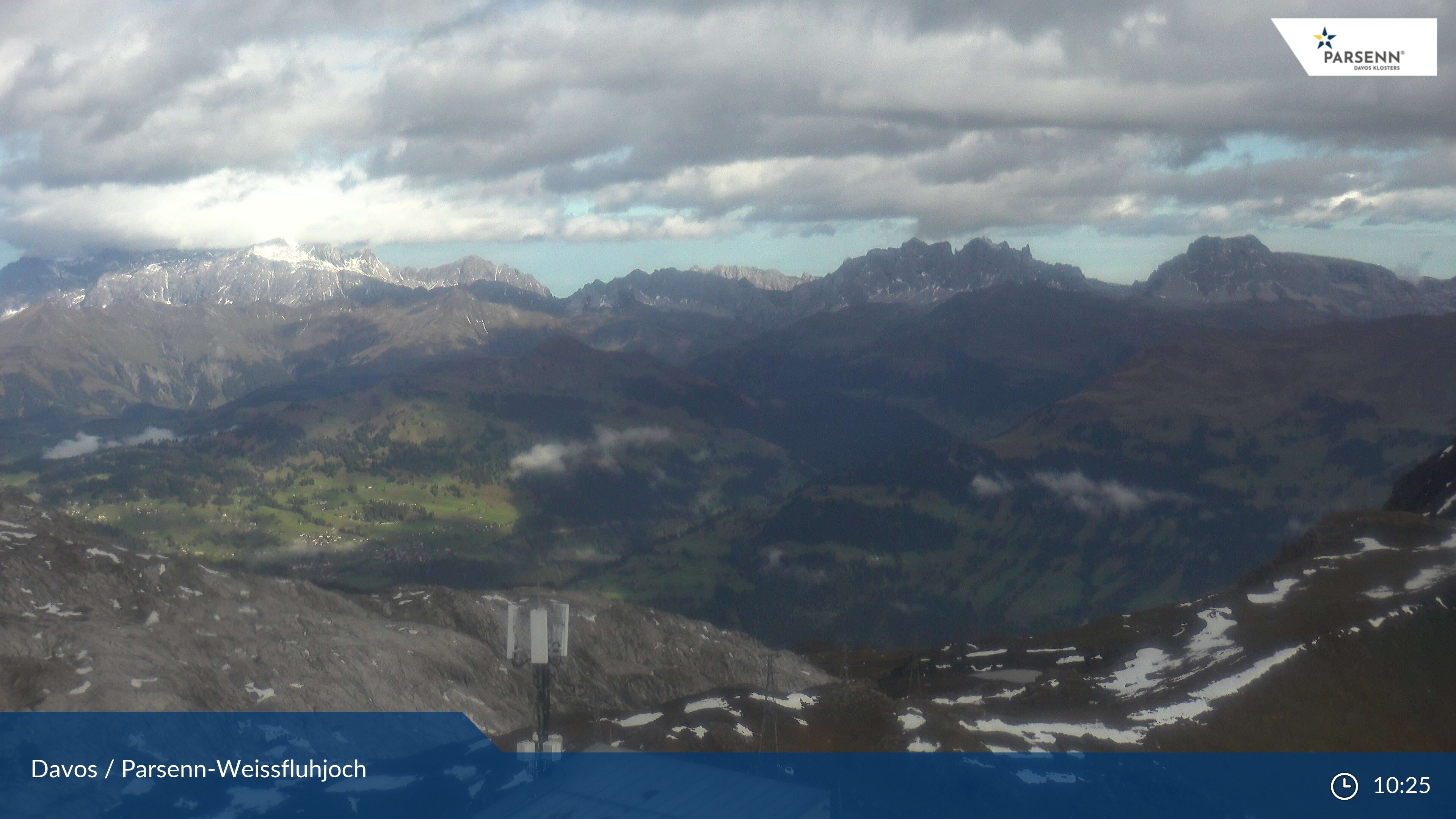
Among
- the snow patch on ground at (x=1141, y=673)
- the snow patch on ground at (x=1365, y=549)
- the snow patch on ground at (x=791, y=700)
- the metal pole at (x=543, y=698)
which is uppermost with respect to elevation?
the metal pole at (x=543, y=698)

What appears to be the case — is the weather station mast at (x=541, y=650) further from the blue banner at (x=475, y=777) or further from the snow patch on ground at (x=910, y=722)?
the snow patch on ground at (x=910, y=722)

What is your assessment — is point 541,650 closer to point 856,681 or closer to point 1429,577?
point 856,681

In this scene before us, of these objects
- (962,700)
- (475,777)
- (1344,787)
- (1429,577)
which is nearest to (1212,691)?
(1344,787)

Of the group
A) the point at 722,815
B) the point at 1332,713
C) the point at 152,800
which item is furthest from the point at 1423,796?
the point at 152,800

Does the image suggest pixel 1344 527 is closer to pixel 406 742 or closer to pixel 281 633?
pixel 406 742

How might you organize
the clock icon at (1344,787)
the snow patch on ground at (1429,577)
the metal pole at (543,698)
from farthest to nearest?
the snow patch on ground at (1429,577), the clock icon at (1344,787), the metal pole at (543,698)

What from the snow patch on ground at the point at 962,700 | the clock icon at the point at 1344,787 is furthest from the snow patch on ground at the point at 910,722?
the clock icon at the point at 1344,787
